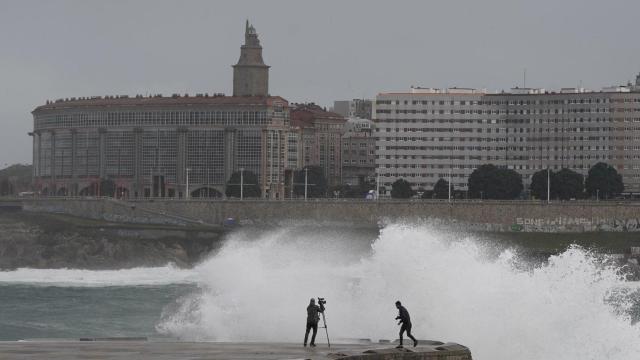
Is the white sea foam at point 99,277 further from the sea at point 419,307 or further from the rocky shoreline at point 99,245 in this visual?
the sea at point 419,307

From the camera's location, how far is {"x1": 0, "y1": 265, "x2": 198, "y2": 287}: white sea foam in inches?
5669

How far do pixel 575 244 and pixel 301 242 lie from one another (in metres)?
29.7

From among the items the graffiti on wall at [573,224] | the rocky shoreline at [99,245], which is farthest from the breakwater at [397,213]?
the rocky shoreline at [99,245]

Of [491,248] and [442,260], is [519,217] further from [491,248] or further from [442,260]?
[442,260]

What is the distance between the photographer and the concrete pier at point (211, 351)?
49188mm

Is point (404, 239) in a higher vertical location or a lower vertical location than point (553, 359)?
higher

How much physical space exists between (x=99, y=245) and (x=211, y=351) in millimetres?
116954

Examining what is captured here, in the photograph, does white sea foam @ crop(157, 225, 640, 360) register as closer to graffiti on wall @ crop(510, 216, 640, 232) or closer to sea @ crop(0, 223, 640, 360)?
sea @ crop(0, 223, 640, 360)

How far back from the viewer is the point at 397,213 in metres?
194

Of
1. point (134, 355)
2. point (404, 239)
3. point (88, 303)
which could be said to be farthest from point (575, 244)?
point (134, 355)

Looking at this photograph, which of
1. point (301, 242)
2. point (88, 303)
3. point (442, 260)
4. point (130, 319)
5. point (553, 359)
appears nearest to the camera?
point (553, 359)

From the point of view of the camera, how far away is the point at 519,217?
7623 inches

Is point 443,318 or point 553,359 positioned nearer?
point 553,359

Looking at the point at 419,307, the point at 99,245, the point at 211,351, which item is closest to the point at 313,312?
the point at 211,351
